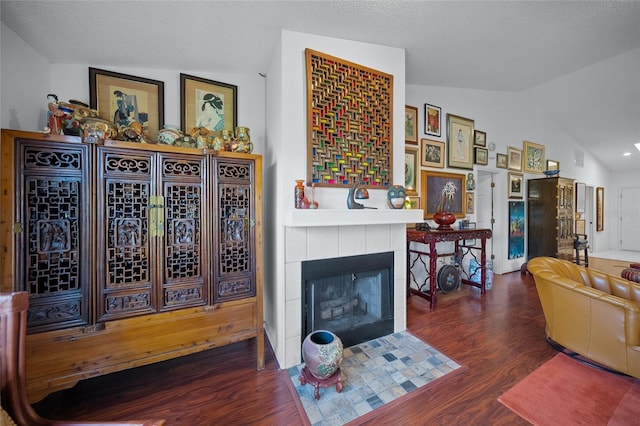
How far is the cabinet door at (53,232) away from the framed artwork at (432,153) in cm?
361

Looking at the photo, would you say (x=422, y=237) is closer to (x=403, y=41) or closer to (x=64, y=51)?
(x=403, y=41)

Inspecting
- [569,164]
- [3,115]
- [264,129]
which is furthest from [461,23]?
[569,164]

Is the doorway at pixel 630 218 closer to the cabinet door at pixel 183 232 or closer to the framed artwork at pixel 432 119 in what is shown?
the framed artwork at pixel 432 119

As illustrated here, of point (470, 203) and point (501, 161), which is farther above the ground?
point (501, 161)

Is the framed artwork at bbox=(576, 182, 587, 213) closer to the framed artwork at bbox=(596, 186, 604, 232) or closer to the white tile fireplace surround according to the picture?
the framed artwork at bbox=(596, 186, 604, 232)

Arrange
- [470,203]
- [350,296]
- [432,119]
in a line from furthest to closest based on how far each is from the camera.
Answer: [470,203] → [432,119] → [350,296]

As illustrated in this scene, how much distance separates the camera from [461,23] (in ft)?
6.88

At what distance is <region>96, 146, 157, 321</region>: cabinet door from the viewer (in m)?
1.52

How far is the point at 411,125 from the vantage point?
3426 millimetres

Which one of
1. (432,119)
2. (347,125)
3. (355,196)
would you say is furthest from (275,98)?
(432,119)

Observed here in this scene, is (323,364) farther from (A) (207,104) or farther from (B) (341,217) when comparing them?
(A) (207,104)

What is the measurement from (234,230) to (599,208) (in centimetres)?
987

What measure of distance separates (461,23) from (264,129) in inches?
79.8

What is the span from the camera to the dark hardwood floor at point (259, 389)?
1.48 meters
